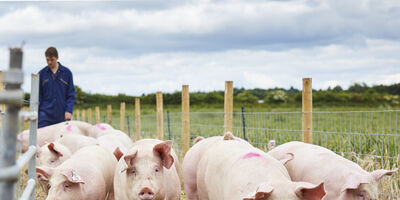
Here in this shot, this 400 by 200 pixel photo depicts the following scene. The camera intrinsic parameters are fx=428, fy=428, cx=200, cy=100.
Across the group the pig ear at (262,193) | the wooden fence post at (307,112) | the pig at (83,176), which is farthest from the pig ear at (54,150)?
the pig ear at (262,193)

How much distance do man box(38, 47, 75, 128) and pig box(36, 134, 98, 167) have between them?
1178 millimetres

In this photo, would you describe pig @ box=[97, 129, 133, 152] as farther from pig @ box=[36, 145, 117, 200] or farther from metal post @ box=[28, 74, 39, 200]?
metal post @ box=[28, 74, 39, 200]

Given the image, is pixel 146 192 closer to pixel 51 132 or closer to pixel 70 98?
pixel 51 132

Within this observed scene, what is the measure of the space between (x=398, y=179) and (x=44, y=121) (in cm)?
617

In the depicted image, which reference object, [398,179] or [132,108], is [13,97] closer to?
[398,179]

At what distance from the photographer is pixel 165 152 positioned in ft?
13.8

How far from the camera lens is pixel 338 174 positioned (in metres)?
4.08

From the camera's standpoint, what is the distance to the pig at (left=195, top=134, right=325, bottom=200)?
9.70ft

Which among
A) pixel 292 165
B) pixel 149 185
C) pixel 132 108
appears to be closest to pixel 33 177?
pixel 149 185

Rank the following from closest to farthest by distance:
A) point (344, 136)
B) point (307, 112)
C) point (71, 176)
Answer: point (71, 176)
point (307, 112)
point (344, 136)

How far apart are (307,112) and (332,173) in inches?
101

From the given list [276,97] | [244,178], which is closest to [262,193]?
[244,178]

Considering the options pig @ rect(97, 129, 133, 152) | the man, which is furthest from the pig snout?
the man

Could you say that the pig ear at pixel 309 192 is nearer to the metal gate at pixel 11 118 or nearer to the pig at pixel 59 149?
the metal gate at pixel 11 118
